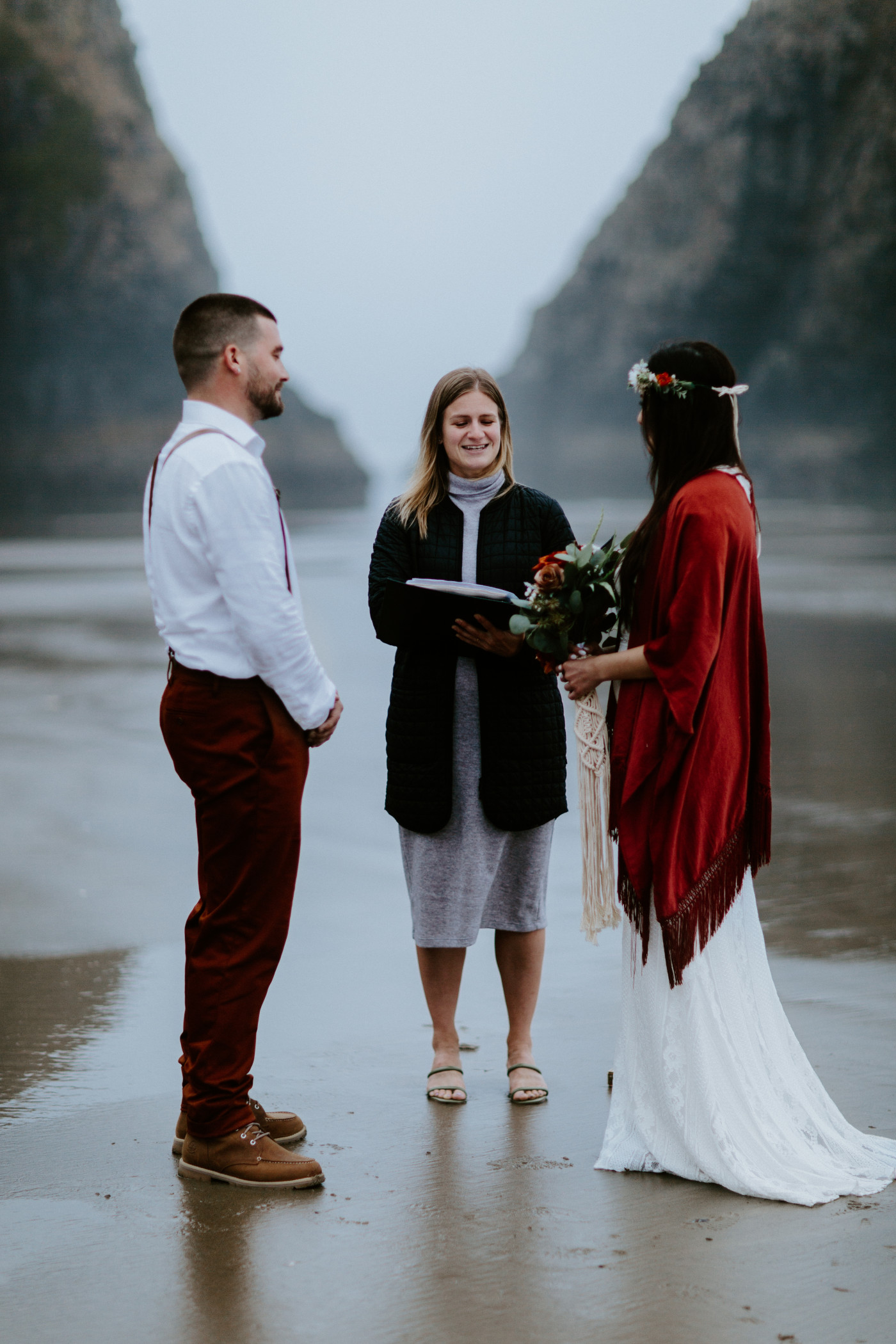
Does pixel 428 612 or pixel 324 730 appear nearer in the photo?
pixel 324 730

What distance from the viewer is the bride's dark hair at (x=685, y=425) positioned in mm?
2961

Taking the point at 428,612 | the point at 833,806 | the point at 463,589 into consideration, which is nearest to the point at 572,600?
the point at 463,589

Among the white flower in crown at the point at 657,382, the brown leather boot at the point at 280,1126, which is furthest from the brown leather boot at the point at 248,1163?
the white flower in crown at the point at 657,382

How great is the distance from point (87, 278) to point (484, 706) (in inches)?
3366

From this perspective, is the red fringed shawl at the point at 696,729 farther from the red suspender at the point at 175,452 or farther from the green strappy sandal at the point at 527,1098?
the red suspender at the point at 175,452

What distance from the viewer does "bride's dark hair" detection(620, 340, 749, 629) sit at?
117 inches

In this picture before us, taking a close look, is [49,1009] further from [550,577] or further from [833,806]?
[833,806]

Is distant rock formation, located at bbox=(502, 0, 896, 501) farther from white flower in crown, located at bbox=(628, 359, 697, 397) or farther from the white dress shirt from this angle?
the white dress shirt

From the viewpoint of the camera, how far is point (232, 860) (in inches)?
115

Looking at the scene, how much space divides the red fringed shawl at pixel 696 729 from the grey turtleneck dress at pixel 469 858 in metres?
0.53

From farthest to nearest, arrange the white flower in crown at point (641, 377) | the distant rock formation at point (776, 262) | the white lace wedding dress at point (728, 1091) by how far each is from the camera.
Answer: the distant rock formation at point (776, 262), the white flower in crown at point (641, 377), the white lace wedding dress at point (728, 1091)

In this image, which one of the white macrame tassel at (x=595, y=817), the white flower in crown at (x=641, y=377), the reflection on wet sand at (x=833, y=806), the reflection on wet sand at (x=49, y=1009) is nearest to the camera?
the white flower in crown at (x=641, y=377)

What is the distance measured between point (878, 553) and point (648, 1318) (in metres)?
25.2

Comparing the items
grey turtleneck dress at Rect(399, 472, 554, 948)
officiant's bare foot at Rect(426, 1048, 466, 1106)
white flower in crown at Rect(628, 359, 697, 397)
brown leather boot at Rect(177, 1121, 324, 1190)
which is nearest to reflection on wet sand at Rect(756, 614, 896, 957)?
grey turtleneck dress at Rect(399, 472, 554, 948)
